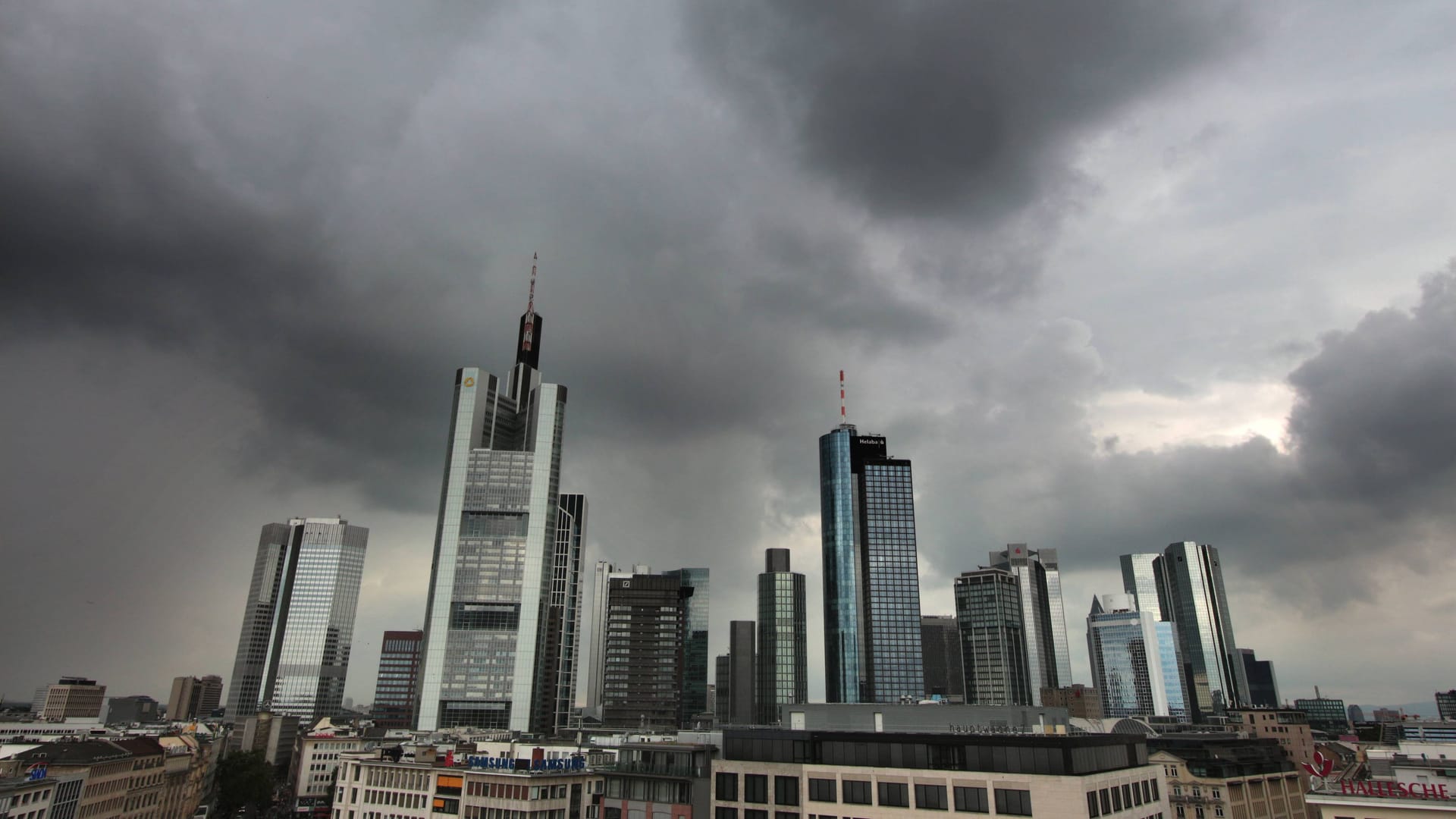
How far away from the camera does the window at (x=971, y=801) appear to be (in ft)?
246

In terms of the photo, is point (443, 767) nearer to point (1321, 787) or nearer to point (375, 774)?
point (375, 774)

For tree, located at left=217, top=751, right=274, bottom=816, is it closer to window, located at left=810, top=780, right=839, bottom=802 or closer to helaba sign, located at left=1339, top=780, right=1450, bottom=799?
window, located at left=810, top=780, right=839, bottom=802

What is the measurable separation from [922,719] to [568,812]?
5246 centimetres

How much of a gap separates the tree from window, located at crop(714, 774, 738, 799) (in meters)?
151

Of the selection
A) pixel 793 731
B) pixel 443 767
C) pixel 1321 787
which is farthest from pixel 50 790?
pixel 1321 787

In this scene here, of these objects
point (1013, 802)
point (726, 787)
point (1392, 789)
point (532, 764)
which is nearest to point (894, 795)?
point (1013, 802)

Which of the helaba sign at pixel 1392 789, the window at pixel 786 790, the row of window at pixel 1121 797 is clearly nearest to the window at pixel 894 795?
the window at pixel 786 790


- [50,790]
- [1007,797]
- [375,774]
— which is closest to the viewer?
[1007,797]

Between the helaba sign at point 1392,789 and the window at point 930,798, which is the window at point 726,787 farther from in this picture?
the helaba sign at point 1392,789

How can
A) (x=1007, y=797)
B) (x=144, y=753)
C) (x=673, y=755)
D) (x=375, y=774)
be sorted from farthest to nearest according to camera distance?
1. (x=144, y=753)
2. (x=375, y=774)
3. (x=673, y=755)
4. (x=1007, y=797)

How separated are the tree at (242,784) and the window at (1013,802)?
18357 centimetres

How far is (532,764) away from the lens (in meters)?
117

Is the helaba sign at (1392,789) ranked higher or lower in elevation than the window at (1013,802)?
higher

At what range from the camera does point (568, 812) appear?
112688 millimetres
